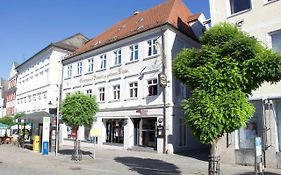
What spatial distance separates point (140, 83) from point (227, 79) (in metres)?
17.1

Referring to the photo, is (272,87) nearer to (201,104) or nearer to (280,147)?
(280,147)

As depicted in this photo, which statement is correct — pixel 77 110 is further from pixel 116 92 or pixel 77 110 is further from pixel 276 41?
pixel 276 41

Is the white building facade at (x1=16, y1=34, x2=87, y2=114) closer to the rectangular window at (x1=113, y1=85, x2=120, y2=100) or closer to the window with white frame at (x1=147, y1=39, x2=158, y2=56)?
the rectangular window at (x1=113, y1=85, x2=120, y2=100)

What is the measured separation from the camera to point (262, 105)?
16.3 metres

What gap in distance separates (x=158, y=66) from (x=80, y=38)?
85.1 feet

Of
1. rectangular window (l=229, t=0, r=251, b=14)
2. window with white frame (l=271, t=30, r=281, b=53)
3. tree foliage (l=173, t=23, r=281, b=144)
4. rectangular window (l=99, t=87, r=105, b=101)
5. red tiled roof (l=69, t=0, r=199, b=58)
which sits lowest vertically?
tree foliage (l=173, t=23, r=281, b=144)

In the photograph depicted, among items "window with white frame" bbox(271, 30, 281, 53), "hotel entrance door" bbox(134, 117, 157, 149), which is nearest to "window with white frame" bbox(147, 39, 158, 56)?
"hotel entrance door" bbox(134, 117, 157, 149)

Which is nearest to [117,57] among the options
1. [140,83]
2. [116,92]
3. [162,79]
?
[116,92]

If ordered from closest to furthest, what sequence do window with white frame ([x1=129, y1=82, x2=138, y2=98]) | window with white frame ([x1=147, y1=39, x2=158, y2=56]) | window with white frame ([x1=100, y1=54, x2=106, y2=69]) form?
window with white frame ([x1=147, y1=39, x2=158, y2=56]) < window with white frame ([x1=129, y1=82, x2=138, y2=98]) < window with white frame ([x1=100, y1=54, x2=106, y2=69])

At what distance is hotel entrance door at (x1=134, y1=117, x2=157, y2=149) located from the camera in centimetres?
2559

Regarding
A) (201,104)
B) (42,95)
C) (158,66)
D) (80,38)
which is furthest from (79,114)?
(80,38)

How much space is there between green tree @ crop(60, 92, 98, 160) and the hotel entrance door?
285 inches

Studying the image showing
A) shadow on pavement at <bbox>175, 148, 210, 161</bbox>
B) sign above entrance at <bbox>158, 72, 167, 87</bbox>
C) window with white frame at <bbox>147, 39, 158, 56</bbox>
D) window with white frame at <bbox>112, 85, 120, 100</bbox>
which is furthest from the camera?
window with white frame at <bbox>112, 85, 120, 100</bbox>

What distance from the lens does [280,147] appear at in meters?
15.6
